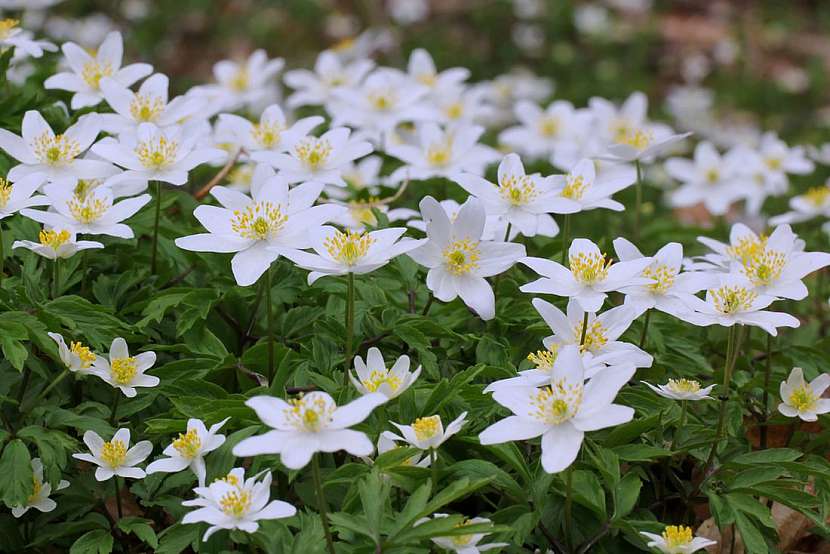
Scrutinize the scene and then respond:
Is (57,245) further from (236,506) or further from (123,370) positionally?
(236,506)

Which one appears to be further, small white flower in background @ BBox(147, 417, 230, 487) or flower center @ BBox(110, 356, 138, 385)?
flower center @ BBox(110, 356, 138, 385)

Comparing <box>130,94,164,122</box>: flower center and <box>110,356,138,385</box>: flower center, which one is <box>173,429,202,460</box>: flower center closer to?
<box>110,356,138,385</box>: flower center

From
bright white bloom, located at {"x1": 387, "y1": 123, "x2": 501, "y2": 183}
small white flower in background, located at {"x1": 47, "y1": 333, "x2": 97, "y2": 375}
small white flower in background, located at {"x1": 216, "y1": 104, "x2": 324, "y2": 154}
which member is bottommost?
bright white bloom, located at {"x1": 387, "y1": 123, "x2": 501, "y2": 183}

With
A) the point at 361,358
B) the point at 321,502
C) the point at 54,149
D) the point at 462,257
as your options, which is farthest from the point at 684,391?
the point at 54,149

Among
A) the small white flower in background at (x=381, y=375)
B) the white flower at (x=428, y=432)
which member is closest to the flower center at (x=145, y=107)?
the small white flower in background at (x=381, y=375)

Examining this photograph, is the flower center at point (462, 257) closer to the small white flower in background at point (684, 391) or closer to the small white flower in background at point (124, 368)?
the small white flower in background at point (684, 391)

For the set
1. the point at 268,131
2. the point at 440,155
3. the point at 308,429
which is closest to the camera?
the point at 308,429

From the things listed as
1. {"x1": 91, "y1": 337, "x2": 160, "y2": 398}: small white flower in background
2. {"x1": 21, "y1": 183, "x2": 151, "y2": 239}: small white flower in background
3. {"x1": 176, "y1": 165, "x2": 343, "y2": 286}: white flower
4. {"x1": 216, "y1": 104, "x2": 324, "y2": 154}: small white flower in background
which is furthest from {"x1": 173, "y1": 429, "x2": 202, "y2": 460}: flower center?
{"x1": 216, "y1": 104, "x2": 324, "y2": 154}: small white flower in background
